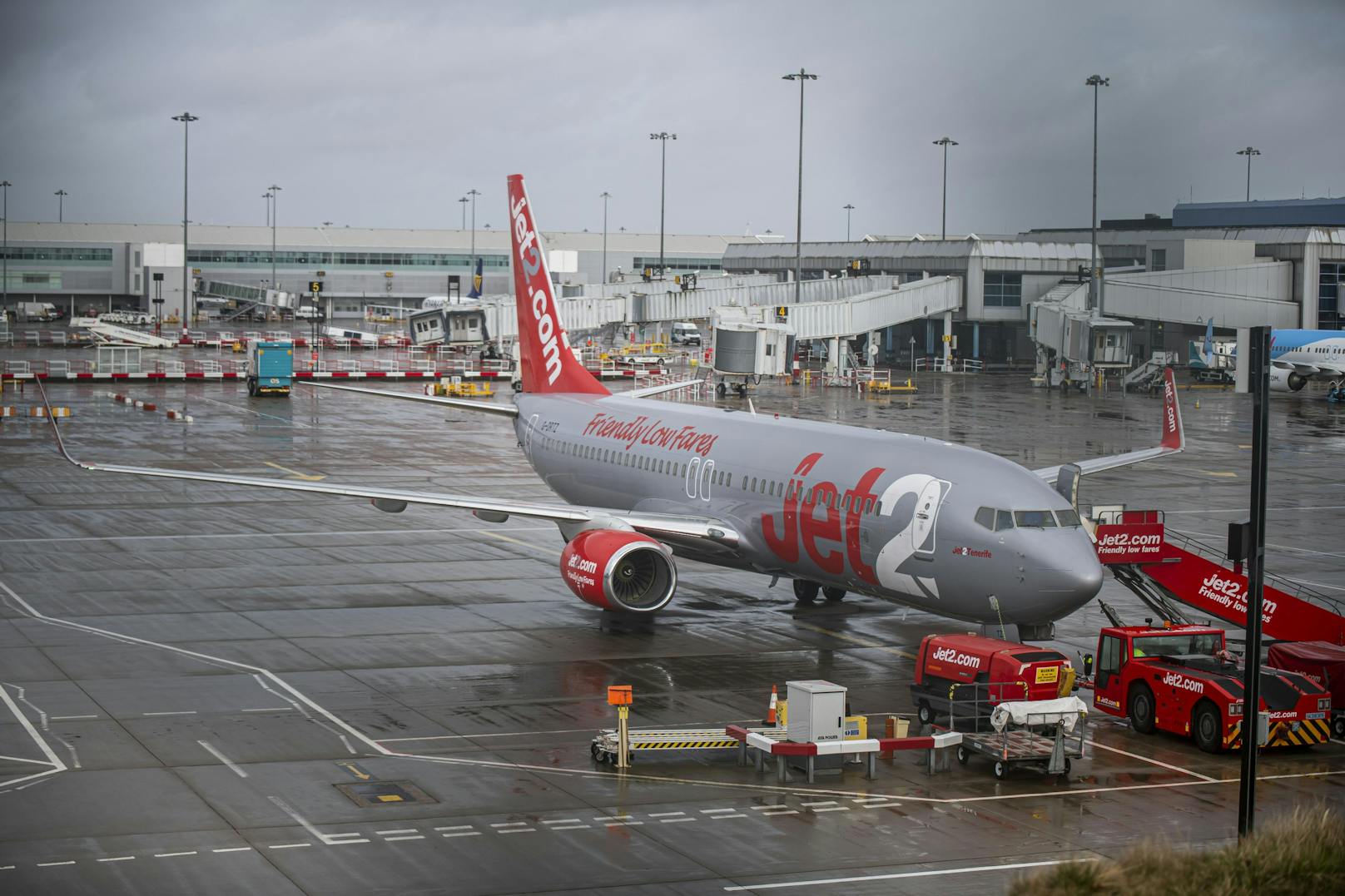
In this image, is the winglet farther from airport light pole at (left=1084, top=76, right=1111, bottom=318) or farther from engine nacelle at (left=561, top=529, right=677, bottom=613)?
airport light pole at (left=1084, top=76, right=1111, bottom=318)

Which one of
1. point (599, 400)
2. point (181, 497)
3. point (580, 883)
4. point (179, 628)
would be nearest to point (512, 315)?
point (181, 497)

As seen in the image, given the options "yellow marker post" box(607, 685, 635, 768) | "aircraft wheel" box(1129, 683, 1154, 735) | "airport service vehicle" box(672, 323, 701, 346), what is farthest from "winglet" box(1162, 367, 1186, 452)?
"airport service vehicle" box(672, 323, 701, 346)

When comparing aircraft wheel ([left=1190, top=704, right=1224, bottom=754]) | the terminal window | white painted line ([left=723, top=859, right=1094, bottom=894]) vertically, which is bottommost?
white painted line ([left=723, top=859, right=1094, bottom=894])

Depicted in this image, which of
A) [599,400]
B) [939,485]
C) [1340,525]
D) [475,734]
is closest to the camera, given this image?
[475,734]

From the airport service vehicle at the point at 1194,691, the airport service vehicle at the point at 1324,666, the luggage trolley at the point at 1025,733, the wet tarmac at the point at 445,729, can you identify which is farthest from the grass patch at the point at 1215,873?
the airport service vehicle at the point at 1324,666

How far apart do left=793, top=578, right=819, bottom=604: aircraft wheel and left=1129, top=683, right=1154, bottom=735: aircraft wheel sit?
1144 cm

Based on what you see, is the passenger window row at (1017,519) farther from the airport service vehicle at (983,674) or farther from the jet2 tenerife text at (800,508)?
the airport service vehicle at (983,674)

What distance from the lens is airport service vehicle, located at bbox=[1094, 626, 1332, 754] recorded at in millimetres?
27453

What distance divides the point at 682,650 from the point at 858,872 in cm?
1418

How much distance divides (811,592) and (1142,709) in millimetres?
11961

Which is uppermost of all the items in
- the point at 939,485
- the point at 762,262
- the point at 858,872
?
the point at 762,262

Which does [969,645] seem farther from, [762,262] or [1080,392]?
[762,262]

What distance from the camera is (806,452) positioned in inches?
1428

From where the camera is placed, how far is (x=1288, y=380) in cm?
10938
